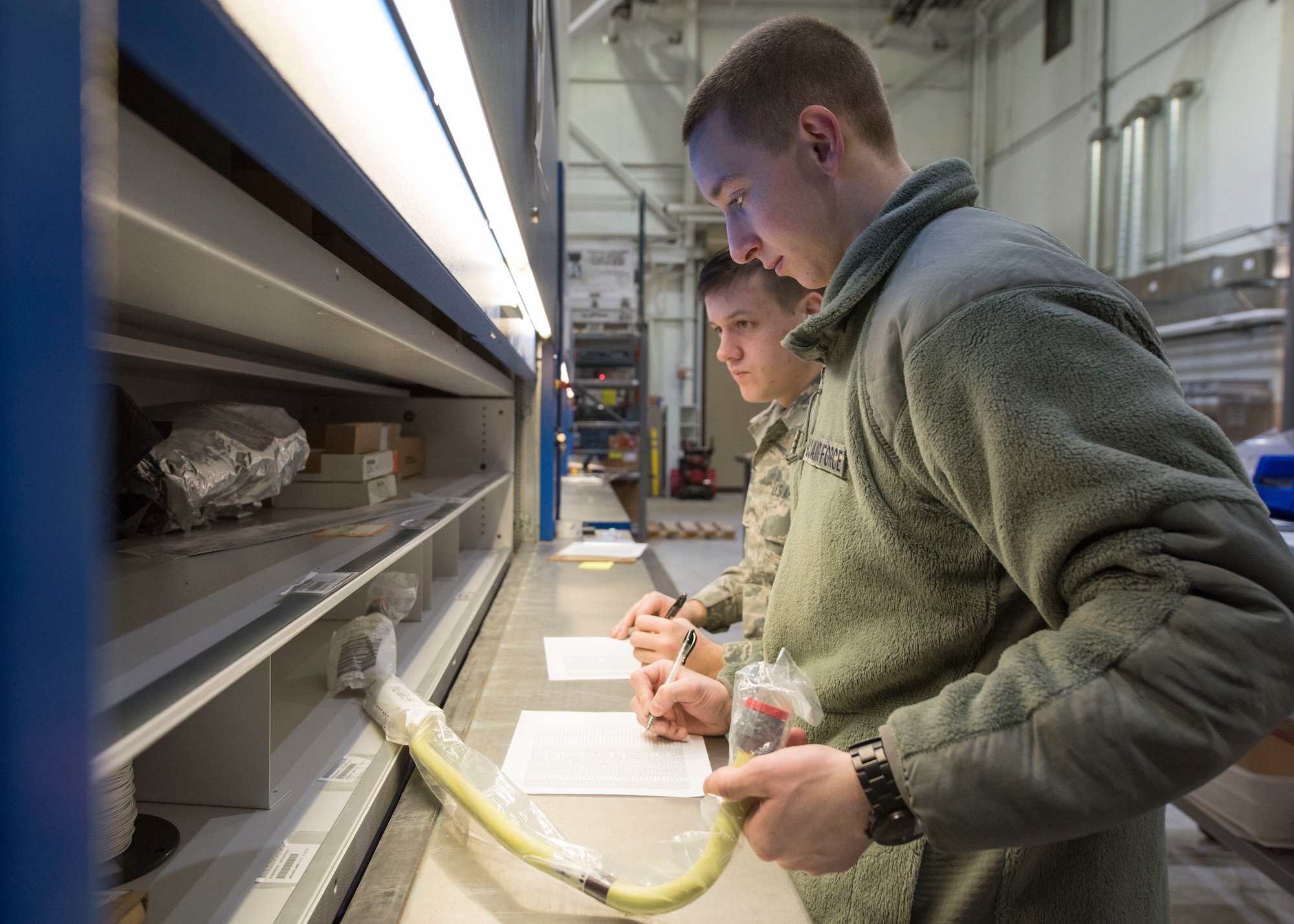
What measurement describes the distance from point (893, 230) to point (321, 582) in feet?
2.31

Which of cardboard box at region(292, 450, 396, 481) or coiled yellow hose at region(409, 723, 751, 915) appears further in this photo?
cardboard box at region(292, 450, 396, 481)

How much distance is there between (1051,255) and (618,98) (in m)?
9.59

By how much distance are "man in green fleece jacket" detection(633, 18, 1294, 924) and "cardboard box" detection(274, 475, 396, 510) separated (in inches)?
35.3

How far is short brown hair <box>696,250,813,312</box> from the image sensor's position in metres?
1.60

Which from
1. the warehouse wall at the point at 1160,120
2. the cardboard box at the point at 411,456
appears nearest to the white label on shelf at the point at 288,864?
the cardboard box at the point at 411,456

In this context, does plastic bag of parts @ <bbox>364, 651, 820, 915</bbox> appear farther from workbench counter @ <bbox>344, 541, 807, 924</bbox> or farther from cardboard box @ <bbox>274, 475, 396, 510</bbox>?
cardboard box @ <bbox>274, 475, 396, 510</bbox>

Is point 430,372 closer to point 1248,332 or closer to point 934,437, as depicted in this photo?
point 934,437

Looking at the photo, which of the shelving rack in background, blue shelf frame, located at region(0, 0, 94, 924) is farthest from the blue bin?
the shelving rack in background

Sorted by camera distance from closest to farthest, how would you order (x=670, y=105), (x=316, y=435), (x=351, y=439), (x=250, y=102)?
(x=250, y=102)
(x=351, y=439)
(x=316, y=435)
(x=670, y=105)

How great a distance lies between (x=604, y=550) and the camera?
263 cm

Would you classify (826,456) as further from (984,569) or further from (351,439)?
(351,439)

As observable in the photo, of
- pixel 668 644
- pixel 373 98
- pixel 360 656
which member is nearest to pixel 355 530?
pixel 360 656

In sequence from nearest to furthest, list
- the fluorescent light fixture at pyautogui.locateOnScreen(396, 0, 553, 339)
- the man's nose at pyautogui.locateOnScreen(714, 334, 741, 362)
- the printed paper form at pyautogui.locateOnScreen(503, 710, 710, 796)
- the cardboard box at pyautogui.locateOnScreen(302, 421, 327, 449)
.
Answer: the fluorescent light fixture at pyautogui.locateOnScreen(396, 0, 553, 339)
the printed paper form at pyautogui.locateOnScreen(503, 710, 710, 796)
the cardboard box at pyautogui.locateOnScreen(302, 421, 327, 449)
the man's nose at pyautogui.locateOnScreen(714, 334, 741, 362)

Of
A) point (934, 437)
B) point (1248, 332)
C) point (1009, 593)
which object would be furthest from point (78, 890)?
point (1248, 332)
